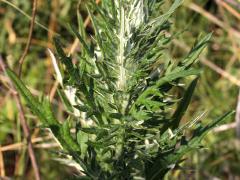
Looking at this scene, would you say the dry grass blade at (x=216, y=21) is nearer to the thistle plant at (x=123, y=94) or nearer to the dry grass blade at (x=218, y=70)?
the dry grass blade at (x=218, y=70)

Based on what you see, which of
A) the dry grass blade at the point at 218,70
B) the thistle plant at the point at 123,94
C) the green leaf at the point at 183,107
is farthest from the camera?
the dry grass blade at the point at 218,70

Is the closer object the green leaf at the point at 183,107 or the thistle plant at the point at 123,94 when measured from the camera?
the thistle plant at the point at 123,94

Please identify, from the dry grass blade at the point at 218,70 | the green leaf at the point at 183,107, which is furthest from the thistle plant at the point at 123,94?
the dry grass blade at the point at 218,70

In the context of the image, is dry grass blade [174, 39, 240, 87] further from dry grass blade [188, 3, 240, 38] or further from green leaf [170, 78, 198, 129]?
green leaf [170, 78, 198, 129]

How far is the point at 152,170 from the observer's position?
1.28 metres

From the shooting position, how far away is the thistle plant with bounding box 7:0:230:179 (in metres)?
1.12

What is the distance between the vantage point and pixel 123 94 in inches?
46.5

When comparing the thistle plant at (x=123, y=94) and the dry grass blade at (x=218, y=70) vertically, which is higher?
the dry grass blade at (x=218, y=70)

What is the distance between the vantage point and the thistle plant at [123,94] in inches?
44.0

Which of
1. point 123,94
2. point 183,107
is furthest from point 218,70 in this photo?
point 123,94

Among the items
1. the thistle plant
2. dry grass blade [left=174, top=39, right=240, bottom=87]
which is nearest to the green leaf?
the thistle plant

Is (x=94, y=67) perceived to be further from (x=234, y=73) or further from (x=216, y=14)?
(x=216, y=14)

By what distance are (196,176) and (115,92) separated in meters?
0.99

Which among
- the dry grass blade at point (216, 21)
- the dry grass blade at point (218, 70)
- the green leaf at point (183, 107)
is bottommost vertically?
the green leaf at point (183, 107)
